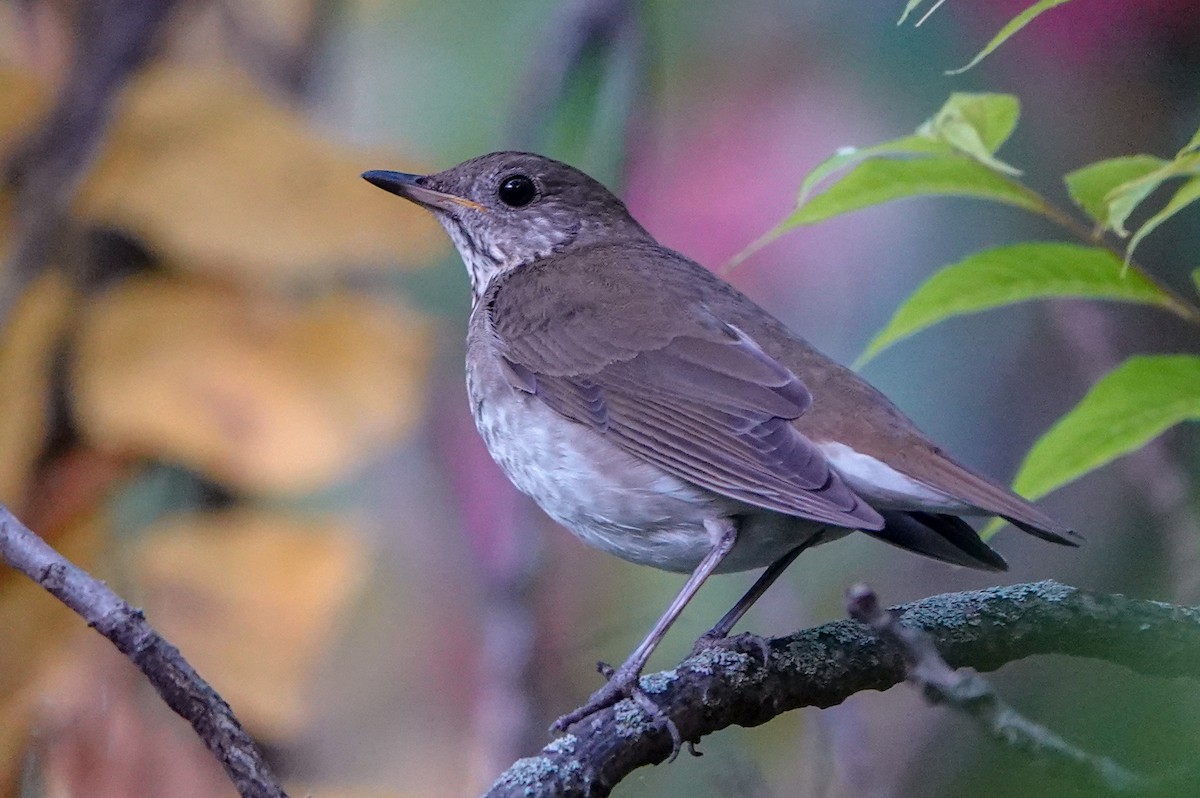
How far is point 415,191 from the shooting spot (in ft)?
10.4

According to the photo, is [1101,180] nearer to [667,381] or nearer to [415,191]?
[667,381]

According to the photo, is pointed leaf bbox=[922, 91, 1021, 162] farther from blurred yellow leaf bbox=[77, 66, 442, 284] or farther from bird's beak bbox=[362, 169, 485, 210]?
blurred yellow leaf bbox=[77, 66, 442, 284]

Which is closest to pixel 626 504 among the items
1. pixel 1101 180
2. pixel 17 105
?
pixel 1101 180

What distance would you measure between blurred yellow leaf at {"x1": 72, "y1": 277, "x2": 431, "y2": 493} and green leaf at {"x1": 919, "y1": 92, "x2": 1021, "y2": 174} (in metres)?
1.92

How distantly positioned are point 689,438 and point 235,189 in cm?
157

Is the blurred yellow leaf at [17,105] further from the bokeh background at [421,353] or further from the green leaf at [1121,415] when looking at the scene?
the green leaf at [1121,415]

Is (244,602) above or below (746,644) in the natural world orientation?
below

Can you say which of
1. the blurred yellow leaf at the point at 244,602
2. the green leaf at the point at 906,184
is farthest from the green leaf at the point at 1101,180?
the blurred yellow leaf at the point at 244,602

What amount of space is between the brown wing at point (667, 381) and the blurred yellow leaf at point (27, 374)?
1.09 meters

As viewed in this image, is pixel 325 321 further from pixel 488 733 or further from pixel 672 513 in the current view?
pixel 672 513

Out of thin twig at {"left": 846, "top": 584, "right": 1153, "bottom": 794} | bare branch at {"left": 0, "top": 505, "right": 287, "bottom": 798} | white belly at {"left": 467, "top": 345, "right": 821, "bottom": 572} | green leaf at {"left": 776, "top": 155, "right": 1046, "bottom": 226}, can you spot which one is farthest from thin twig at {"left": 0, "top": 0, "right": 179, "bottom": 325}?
thin twig at {"left": 846, "top": 584, "right": 1153, "bottom": 794}

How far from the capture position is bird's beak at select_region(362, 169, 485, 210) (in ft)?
9.98

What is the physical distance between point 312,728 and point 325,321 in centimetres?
131

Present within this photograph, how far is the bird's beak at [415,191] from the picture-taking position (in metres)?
3.04
